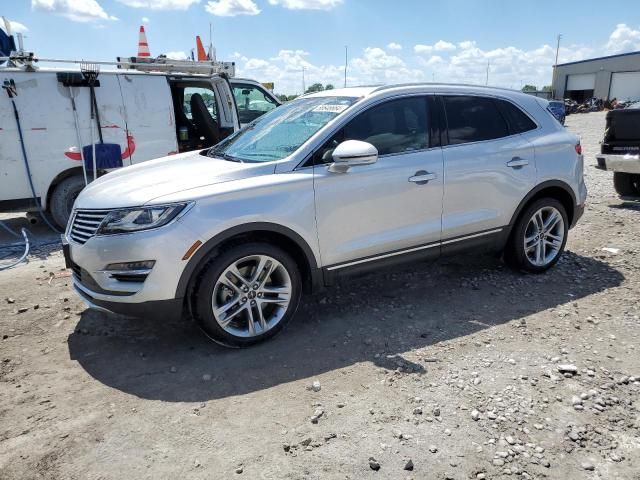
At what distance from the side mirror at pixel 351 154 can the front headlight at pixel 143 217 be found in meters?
1.09

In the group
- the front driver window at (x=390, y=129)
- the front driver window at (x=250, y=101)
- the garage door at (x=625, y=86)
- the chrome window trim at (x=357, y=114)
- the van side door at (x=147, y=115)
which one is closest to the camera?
the chrome window trim at (x=357, y=114)

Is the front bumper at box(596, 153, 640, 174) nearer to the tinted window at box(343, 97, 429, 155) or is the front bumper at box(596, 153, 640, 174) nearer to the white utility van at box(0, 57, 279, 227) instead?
the tinted window at box(343, 97, 429, 155)

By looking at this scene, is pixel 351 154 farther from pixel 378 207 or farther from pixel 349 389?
pixel 349 389

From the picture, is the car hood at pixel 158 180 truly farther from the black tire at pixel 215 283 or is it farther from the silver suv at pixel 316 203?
the black tire at pixel 215 283

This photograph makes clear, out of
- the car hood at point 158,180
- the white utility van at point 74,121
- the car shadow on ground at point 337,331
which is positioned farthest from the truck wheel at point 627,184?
the car hood at point 158,180

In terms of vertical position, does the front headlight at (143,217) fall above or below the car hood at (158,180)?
below

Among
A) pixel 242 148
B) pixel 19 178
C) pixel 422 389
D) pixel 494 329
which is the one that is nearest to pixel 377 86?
pixel 242 148

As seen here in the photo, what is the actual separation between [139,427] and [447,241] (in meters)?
2.79

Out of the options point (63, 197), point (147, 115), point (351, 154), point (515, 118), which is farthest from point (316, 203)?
point (63, 197)

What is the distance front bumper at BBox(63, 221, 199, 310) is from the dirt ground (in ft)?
0.78

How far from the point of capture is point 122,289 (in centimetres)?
330

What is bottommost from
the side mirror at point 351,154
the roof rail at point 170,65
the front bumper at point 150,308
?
the front bumper at point 150,308

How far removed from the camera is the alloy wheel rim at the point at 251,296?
3.49 m

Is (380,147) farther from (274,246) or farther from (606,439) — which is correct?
(606,439)
